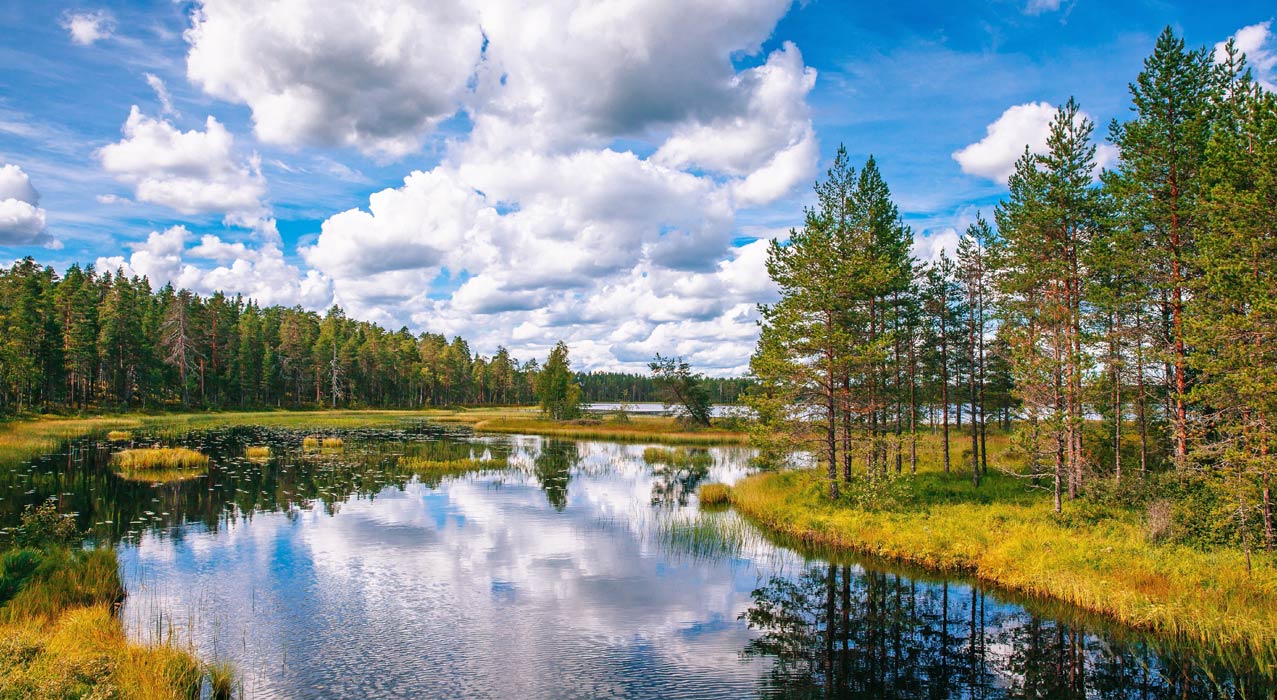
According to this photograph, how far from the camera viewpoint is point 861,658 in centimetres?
1526

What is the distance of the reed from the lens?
3975cm

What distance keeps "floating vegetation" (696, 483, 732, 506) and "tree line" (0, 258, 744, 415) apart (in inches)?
1500

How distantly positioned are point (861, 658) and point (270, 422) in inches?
3391

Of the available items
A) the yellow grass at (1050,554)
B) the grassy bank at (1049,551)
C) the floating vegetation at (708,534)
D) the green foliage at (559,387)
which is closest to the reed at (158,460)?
the floating vegetation at (708,534)

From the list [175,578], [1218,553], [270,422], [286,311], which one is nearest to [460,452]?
[175,578]

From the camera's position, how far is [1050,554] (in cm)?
2112

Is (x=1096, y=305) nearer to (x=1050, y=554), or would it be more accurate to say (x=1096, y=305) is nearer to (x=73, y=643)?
(x=1050, y=554)

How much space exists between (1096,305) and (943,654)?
738 inches

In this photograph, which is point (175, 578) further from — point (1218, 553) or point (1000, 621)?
point (1218, 553)

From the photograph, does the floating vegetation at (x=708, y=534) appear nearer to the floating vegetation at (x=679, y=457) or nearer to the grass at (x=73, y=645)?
the grass at (x=73, y=645)

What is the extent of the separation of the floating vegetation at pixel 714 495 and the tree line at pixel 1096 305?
4.99m

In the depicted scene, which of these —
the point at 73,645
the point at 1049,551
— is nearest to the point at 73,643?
the point at 73,645

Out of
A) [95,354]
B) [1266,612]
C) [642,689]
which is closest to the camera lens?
[642,689]

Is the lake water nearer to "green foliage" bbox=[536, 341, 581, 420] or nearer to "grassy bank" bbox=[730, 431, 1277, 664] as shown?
"grassy bank" bbox=[730, 431, 1277, 664]
